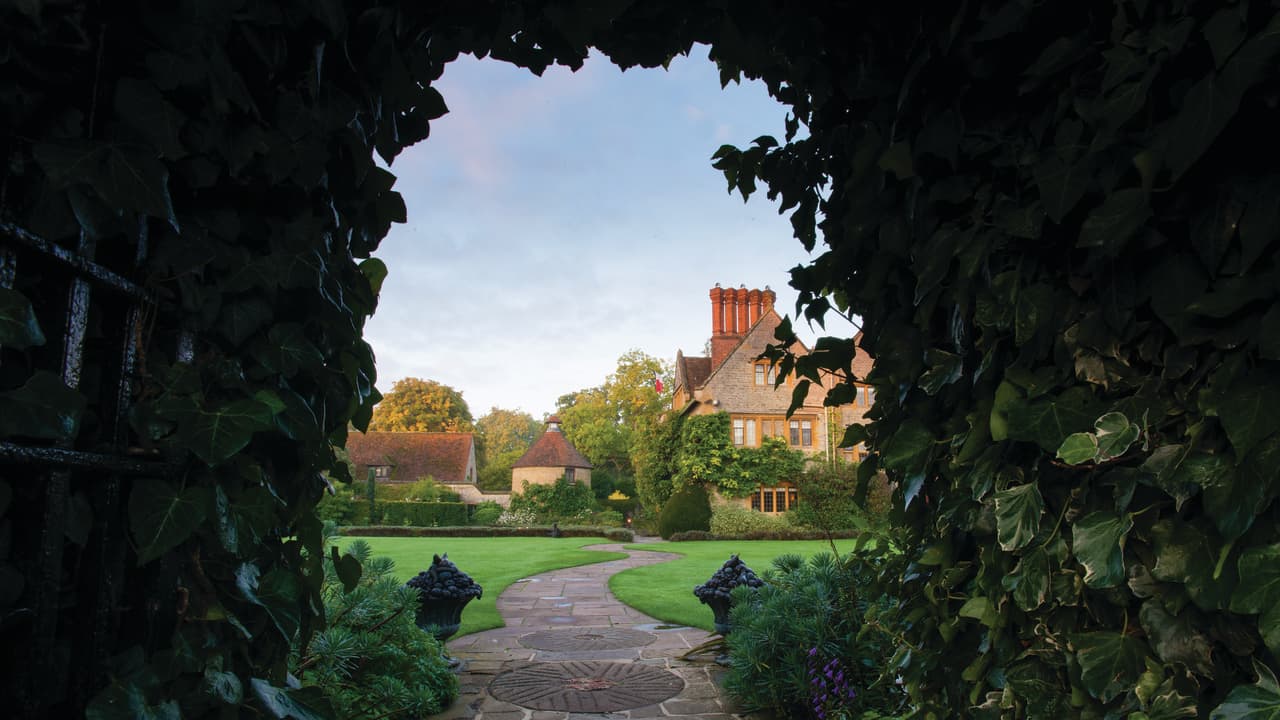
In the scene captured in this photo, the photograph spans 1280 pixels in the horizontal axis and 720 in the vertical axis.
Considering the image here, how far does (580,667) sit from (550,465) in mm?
33584

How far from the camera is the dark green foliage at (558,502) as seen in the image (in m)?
33.2

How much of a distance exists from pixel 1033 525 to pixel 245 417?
1713mm

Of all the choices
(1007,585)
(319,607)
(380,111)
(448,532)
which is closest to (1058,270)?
(1007,585)

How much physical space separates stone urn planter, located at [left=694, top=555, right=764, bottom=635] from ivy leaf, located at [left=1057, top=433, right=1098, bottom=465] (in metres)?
5.28

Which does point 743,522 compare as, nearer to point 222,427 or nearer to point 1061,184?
point 1061,184

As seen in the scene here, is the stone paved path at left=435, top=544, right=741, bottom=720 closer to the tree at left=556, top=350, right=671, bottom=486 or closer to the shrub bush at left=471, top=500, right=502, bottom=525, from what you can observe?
the shrub bush at left=471, top=500, right=502, bottom=525

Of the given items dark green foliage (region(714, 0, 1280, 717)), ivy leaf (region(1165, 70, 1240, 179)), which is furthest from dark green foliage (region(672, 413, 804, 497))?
ivy leaf (region(1165, 70, 1240, 179))

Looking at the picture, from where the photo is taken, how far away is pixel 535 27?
2.02 metres

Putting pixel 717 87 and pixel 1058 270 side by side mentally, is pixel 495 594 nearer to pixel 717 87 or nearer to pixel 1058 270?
pixel 717 87

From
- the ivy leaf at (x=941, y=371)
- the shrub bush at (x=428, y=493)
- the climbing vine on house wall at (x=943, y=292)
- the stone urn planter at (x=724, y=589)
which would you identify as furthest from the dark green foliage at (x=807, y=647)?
the shrub bush at (x=428, y=493)

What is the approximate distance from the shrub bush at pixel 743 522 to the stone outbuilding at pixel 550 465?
1434 cm

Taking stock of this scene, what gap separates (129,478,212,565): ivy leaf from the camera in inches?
48.9

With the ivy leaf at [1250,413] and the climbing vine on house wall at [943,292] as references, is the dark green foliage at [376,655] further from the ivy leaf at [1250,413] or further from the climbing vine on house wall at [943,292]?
the ivy leaf at [1250,413]

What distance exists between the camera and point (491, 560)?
631 inches
